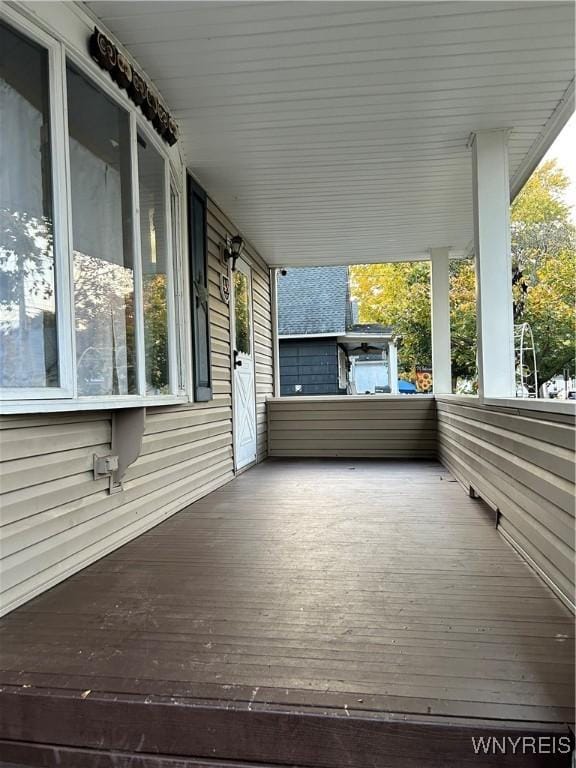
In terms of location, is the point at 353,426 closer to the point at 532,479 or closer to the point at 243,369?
the point at 243,369

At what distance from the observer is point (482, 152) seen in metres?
3.42

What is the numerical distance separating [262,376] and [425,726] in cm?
543

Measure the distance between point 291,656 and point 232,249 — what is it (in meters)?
4.29

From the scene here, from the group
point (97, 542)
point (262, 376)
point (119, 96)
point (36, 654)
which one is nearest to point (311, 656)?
point (36, 654)

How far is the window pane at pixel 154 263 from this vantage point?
2.84 metres

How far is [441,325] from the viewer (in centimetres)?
618

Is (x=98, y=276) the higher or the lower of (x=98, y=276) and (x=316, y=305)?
the lower

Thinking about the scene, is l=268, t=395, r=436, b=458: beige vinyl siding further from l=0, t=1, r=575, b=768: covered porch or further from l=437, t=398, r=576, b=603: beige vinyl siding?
l=437, t=398, r=576, b=603: beige vinyl siding

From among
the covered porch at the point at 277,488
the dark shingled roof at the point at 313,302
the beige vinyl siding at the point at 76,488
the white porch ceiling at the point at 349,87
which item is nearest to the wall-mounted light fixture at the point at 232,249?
the covered porch at the point at 277,488

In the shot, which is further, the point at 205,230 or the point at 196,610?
the point at 205,230

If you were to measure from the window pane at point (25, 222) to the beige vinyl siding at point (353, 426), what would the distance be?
463 centimetres

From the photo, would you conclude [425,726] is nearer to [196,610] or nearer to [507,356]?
[196,610]

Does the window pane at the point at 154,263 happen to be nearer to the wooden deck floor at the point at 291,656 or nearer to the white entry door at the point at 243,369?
the wooden deck floor at the point at 291,656

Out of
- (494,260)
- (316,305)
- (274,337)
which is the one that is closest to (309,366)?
(316,305)
